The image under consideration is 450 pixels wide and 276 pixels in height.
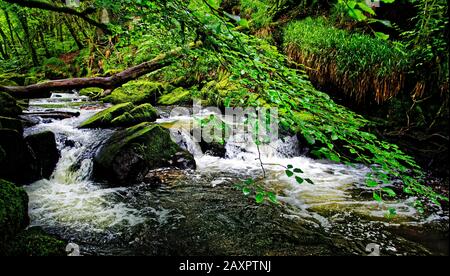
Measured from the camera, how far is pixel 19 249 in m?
3.36

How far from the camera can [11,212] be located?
3.84m

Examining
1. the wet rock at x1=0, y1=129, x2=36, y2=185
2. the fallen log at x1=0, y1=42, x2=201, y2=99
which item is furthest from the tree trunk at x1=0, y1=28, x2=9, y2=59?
the fallen log at x1=0, y1=42, x2=201, y2=99

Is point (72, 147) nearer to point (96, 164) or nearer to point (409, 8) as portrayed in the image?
point (96, 164)

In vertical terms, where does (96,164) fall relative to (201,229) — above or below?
above

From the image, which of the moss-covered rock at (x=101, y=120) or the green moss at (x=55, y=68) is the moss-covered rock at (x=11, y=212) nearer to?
the moss-covered rock at (x=101, y=120)

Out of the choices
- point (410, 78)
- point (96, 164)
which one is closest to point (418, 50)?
point (410, 78)

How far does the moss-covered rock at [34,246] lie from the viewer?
333cm

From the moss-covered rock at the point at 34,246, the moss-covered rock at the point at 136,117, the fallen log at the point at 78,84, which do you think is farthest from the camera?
the moss-covered rock at the point at 136,117

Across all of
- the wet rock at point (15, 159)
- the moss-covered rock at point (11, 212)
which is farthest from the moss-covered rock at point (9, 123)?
the moss-covered rock at point (11, 212)

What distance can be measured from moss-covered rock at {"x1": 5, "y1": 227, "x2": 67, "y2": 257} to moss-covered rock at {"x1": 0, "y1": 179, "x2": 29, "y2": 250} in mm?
108

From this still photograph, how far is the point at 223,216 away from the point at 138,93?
9996 mm

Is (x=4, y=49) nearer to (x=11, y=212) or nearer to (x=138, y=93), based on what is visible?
(x=138, y=93)

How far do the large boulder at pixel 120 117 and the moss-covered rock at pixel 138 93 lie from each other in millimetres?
3841

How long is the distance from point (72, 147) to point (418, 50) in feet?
28.4
